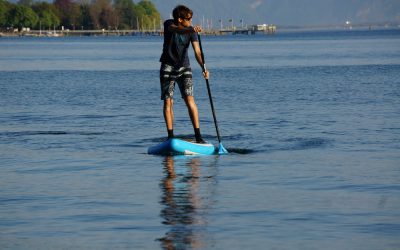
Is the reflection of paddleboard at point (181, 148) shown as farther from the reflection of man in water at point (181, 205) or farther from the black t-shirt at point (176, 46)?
the black t-shirt at point (176, 46)

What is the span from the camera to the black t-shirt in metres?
Result: 16.8

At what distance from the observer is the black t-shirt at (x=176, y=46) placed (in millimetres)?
16812

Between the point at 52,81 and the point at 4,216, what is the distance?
35.8 m

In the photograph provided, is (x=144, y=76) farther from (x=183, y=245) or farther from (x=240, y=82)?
(x=183, y=245)

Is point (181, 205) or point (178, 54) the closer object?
point (181, 205)

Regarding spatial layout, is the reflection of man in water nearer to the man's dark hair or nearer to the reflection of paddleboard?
the reflection of paddleboard

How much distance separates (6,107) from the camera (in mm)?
29438

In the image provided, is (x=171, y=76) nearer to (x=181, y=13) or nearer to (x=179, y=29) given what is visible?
(x=179, y=29)

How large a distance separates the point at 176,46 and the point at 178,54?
0.13 meters

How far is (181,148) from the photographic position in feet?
55.4

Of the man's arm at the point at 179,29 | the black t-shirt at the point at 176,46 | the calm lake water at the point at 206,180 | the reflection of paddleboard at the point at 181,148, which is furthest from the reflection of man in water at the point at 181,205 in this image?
the man's arm at the point at 179,29

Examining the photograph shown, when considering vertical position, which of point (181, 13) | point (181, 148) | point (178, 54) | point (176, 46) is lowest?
point (181, 148)

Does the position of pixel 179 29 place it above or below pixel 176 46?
above

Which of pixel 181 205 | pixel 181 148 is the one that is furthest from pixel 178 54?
pixel 181 205
